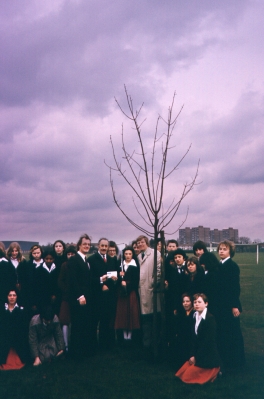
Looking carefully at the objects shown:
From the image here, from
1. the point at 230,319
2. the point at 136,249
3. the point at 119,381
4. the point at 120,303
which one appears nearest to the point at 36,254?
the point at 120,303

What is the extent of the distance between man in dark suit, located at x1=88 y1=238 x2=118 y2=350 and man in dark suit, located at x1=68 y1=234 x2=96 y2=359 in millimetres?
482

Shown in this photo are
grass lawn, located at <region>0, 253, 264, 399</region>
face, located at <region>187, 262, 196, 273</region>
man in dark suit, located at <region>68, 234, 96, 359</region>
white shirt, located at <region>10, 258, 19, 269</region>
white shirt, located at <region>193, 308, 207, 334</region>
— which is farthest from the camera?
white shirt, located at <region>10, 258, 19, 269</region>

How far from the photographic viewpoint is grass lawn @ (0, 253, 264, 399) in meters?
5.02

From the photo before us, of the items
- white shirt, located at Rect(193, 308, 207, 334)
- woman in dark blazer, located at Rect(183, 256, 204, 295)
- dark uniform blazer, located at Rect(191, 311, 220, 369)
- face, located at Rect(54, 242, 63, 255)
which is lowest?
dark uniform blazer, located at Rect(191, 311, 220, 369)

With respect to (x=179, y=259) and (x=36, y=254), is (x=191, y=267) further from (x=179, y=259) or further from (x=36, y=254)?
(x=36, y=254)

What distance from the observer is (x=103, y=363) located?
6359mm

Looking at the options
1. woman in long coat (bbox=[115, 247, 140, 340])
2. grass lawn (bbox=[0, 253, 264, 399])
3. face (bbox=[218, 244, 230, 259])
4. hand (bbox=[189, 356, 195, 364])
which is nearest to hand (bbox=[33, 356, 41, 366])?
grass lawn (bbox=[0, 253, 264, 399])

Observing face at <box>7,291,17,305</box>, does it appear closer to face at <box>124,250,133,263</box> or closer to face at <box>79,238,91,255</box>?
face at <box>79,238,91,255</box>

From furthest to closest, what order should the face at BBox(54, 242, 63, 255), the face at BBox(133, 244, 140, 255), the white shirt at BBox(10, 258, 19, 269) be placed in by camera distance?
the face at BBox(133, 244, 140, 255), the face at BBox(54, 242, 63, 255), the white shirt at BBox(10, 258, 19, 269)

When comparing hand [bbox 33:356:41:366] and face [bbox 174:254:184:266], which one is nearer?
hand [bbox 33:356:41:366]

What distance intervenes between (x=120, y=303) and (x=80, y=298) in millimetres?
1013

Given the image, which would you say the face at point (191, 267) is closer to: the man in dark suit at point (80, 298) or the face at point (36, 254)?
the man in dark suit at point (80, 298)

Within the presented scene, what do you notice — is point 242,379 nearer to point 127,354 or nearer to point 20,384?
point 127,354

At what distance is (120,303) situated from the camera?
7324 millimetres
